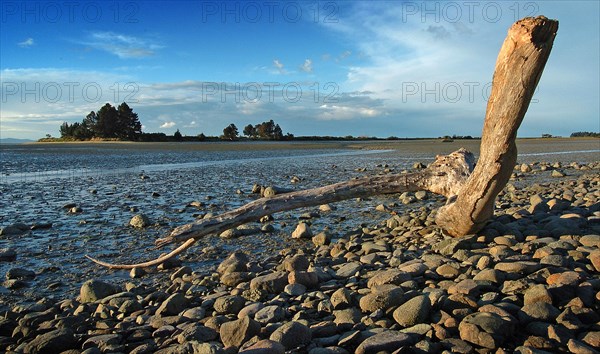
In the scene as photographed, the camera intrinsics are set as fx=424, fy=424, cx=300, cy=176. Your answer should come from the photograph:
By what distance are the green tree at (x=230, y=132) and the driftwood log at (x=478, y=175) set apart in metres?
57.4

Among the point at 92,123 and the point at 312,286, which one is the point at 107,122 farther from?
the point at 312,286

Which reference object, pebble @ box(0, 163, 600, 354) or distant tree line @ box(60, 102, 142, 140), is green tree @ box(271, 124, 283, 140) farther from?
pebble @ box(0, 163, 600, 354)

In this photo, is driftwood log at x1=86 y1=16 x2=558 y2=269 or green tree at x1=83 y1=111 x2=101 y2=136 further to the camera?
green tree at x1=83 y1=111 x2=101 y2=136

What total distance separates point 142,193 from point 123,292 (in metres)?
7.19

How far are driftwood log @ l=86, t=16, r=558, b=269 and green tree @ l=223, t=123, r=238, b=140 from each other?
57.4 meters

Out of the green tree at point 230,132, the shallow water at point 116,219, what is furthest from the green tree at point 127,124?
the shallow water at point 116,219

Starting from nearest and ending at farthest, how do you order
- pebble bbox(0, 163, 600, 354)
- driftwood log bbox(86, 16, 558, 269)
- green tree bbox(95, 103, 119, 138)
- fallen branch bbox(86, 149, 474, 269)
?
pebble bbox(0, 163, 600, 354), driftwood log bbox(86, 16, 558, 269), fallen branch bbox(86, 149, 474, 269), green tree bbox(95, 103, 119, 138)

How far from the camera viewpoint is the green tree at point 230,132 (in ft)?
205

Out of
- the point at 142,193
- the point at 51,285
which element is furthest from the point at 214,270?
the point at 142,193

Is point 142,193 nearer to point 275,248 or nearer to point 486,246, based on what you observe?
point 275,248

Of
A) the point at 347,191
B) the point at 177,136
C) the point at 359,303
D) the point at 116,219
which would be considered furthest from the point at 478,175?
the point at 177,136

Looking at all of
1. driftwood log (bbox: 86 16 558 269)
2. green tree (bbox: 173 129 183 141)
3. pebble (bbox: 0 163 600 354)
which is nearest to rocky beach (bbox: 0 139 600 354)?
pebble (bbox: 0 163 600 354)

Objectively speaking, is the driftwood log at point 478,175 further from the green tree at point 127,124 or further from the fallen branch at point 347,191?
the green tree at point 127,124

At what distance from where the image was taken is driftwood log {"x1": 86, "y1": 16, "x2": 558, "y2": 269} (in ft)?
13.5
